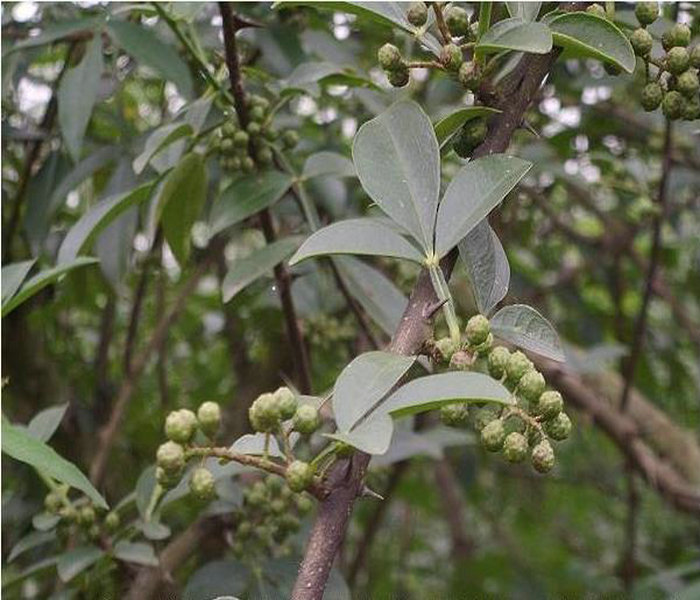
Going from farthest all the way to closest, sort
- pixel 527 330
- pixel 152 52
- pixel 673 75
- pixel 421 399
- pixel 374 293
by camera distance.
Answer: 1. pixel 152 52
2. pixel 374 293
3. pixel 673 75
4. pixel 527 330
5. pixel 421 399

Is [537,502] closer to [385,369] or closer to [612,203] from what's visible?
[612,203]

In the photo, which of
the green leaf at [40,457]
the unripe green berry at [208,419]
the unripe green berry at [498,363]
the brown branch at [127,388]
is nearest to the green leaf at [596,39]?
the unripe green berry at [498,363]

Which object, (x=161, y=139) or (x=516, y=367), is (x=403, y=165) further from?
(x=161, y=139)

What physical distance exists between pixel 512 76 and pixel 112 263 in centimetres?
59

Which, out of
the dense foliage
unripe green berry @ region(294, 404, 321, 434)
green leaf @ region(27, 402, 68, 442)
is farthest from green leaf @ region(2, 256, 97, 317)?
unripe green berry @ region(294, 404, 321, 434)

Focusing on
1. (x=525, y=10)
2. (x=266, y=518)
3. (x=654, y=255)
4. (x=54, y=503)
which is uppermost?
(x=525, y=10)

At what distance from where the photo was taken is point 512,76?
804 millimetres

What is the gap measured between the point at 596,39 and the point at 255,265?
1.27ft

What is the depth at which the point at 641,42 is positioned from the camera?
0.81 metres

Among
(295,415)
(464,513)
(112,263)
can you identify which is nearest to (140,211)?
(112,263)

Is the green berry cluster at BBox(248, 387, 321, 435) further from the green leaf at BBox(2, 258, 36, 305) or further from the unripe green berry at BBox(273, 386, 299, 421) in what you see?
the green leaf at BBox(2, 258, 36, 305)

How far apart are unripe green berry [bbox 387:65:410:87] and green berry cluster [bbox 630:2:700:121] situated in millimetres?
159

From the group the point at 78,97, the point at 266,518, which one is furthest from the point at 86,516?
the point at 78,97

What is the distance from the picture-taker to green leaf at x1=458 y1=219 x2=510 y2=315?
2.44ft
